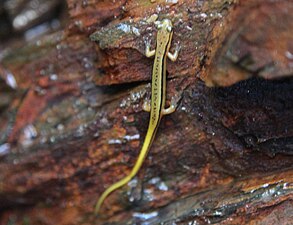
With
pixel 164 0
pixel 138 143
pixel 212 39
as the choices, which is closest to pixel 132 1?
pixel 164 0

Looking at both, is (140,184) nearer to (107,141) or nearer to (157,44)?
(107,141)

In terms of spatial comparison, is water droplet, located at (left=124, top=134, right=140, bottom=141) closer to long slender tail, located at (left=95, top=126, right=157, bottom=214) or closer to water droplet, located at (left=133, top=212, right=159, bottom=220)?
long slender tail, located at (left=95, top=126, right=157, bottom=214)

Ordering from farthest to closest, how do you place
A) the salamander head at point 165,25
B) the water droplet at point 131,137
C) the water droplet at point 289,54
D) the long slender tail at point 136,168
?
1. the water droplet at point 131,137
2. the long slender tail at point 136,168
3. the salamander head at point 165,25
4. the water droplet at point 289,54

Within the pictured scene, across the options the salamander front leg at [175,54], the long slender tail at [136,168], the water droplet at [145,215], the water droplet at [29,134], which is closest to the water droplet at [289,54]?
the salamander front leg at [175,54]

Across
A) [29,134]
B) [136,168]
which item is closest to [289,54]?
[136,168]

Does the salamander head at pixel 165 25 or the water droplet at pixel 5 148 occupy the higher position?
the salamander head at pixel 165 25

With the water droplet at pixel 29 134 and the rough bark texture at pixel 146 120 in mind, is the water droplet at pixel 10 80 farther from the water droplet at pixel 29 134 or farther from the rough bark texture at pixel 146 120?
the water droplet at pixel 29 134
